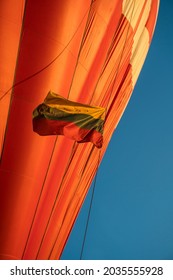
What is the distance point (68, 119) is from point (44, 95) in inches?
9.2

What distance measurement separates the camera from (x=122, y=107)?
12.9ft

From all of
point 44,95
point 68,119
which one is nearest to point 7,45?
point 44,95

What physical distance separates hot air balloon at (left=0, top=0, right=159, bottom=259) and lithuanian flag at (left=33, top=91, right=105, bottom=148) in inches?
3.1

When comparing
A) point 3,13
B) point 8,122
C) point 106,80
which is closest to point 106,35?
point 106,80

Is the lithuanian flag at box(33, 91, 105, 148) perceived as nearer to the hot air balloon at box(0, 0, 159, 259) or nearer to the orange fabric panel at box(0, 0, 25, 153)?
the hot air balloon at box(0, 0, 159, 259)

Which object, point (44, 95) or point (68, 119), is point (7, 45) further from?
point (68, 119)

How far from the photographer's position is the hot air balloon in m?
2.57

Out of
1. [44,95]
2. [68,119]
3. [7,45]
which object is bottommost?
[68,119]

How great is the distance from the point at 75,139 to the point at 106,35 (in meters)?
0.95

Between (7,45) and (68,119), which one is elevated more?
(7,45)

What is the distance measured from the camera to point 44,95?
267cm

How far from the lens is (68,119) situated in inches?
105

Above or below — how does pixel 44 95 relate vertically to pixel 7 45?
below

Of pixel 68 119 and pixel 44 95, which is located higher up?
pixel 44 95
